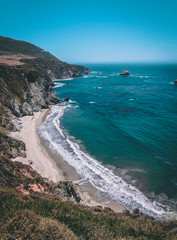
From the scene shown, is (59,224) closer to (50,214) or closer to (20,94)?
(50,214)

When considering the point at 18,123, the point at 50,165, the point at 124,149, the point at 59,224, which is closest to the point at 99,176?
the point at 50,165

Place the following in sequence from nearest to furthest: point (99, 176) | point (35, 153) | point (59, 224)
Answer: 1. point (59, 224)
2. point (99, 176)
3. point (35, 153)

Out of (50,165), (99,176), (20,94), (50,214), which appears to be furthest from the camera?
(20,94)

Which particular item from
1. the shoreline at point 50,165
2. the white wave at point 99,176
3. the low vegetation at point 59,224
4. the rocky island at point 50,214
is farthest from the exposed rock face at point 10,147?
the low vegetation at point 59,224

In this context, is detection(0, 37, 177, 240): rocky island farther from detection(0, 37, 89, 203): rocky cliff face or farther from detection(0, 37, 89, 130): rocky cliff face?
detection(0, 37, 89, 130): rocky cliff face

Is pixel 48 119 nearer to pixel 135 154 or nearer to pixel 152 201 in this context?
pixel 135 154
